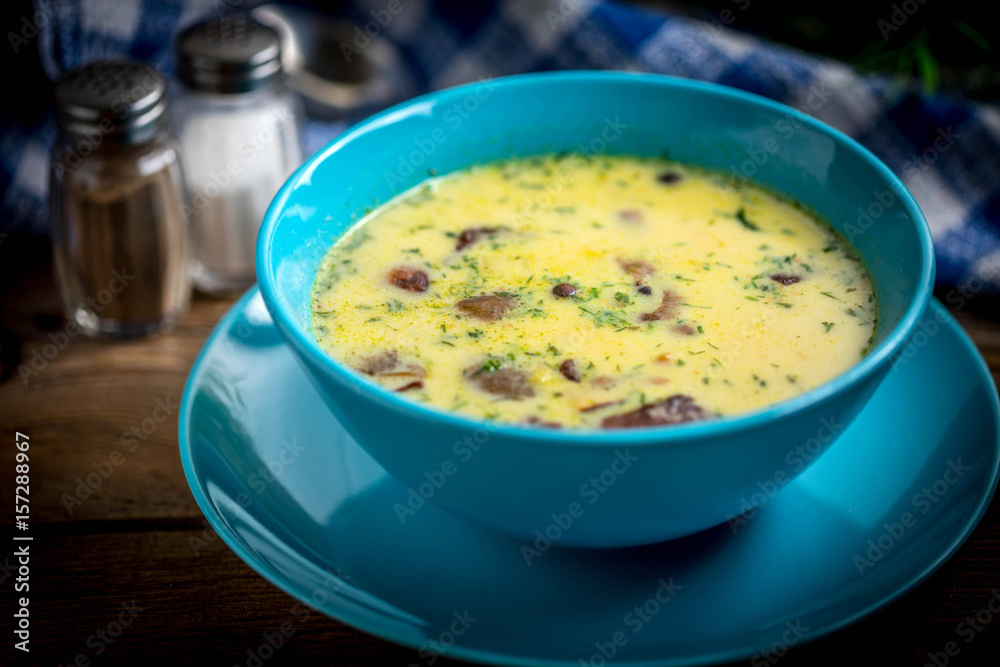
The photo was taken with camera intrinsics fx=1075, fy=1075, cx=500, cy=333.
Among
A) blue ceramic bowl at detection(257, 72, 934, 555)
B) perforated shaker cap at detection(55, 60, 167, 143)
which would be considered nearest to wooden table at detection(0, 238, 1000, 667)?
blue ceramic bowl at detection(257, 72, 934, 555)

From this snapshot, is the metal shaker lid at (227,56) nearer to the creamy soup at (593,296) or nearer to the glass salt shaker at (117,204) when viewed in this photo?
the glass salt shaker at (117,204)

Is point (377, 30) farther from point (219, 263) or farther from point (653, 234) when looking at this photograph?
point (653, 234)

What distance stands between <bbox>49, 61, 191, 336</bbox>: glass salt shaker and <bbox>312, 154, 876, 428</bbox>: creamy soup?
63 centimetres

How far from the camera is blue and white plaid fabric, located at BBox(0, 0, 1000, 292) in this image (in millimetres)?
2857

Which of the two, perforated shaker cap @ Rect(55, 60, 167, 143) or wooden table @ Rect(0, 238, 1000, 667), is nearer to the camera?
wooden table @ Rect(0, 238, 1000, 667)

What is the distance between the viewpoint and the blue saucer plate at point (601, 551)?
1.64 meters

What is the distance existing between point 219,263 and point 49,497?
89cm

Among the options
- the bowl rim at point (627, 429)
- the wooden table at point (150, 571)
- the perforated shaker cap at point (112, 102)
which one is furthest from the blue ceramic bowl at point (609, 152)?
the perforated shaker cap at point (112, 102)

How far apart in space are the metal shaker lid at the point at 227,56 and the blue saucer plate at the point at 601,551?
943 mm

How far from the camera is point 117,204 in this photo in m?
2.63

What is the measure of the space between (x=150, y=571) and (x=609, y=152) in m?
1.39

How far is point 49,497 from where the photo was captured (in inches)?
87.1

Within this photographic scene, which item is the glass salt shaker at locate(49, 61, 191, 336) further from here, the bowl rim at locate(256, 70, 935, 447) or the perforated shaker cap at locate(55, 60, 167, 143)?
the bowl rim at locate(256, 70, 935, 447)

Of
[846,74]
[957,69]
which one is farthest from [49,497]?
[957,69]
